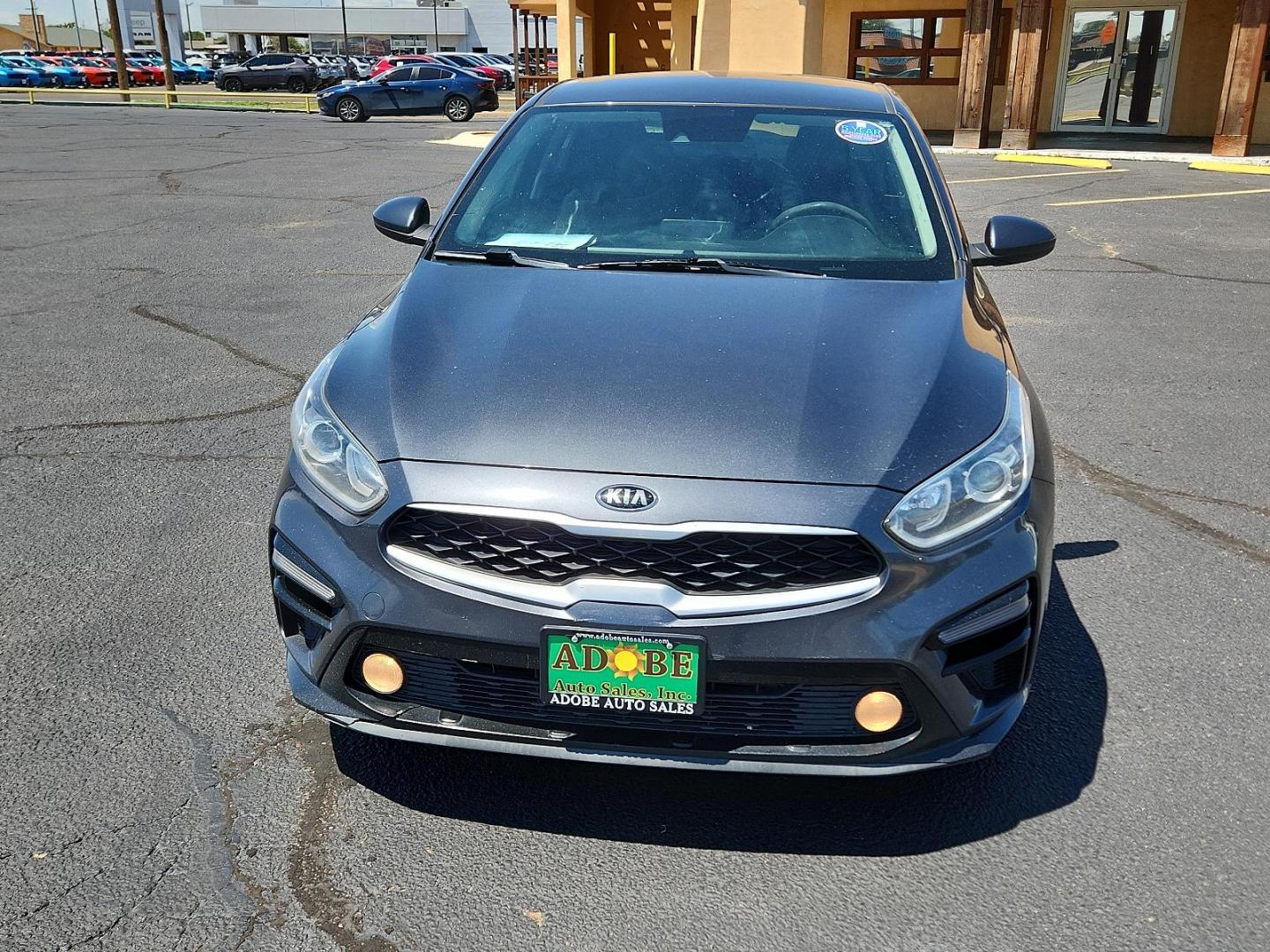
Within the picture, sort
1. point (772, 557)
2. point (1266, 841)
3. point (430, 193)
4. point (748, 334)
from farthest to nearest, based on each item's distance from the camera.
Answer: point (430, 193), point (748, 334), point (1266, 841), point (772, 557)

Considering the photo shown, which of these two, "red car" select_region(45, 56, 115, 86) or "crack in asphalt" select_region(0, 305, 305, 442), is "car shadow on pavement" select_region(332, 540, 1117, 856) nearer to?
"crack in asphalt" select_region(0, 305, 305, 442)

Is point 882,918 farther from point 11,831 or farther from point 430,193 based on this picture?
point 430,193

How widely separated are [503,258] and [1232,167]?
16.8m

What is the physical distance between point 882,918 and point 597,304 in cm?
169

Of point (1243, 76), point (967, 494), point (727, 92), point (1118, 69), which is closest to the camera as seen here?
point (967, 494)

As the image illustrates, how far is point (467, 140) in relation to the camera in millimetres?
22766

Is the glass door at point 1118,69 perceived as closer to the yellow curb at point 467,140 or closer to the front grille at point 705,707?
the yellow curb at point 467,140

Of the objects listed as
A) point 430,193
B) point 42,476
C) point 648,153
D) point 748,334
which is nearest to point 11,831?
point 748,334

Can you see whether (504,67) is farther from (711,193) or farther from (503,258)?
(503,258)

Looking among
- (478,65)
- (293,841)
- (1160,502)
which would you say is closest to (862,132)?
(1160,502)

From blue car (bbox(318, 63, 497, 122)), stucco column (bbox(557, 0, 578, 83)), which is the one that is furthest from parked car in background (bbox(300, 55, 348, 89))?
stucco column (bbox(557, 0, 578, 83))

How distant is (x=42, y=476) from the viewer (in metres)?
4.73

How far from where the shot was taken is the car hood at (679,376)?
246 cm

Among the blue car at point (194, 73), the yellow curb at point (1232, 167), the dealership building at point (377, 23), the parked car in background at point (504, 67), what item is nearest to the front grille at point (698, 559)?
the yellow curb at point (1232, 167)
